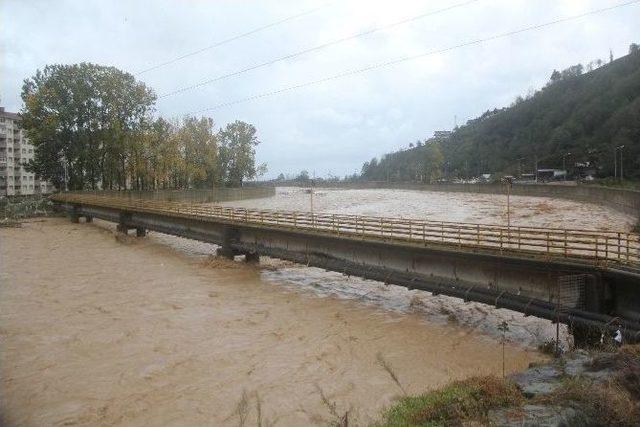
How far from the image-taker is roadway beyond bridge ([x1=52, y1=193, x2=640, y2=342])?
1306 cm

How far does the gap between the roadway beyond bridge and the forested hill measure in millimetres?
83389

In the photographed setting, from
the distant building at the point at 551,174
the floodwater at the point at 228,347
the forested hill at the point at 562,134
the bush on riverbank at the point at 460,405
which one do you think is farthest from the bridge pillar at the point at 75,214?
the distant building at the point at 551,174

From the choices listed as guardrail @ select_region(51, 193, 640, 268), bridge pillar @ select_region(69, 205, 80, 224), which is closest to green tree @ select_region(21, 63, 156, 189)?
bridge pillar @ select_region(69, 205, 80, 224)

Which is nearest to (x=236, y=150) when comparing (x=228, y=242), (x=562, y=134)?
(x=228, y=242)

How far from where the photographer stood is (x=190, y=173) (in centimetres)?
8250

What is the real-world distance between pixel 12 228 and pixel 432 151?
409 ft

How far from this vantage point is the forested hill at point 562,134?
10738 centimetres

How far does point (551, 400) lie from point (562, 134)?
484 ft

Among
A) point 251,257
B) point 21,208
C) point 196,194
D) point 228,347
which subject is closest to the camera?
point 228,347

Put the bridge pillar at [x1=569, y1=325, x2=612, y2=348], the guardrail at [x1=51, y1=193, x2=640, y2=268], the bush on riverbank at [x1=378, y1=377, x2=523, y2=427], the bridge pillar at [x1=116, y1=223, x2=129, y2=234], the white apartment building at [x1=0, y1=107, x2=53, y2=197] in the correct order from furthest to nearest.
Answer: the white apartment building at [x1=0, y1=107, x2=53, y2=197] < the bridge pillar at [x1=116, y1=223, x2=129, y2=234] < the guardrail at [x1=51, y1=193, x2=640, y2=268] < the bridge pillar at [x1=569, y1=325, x2=612, y2=348] < the bush on riverbank at [x1=378, y1=377, x2=523, y2=427]

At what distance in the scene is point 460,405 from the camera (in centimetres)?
773

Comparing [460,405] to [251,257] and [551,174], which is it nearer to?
[251,257]

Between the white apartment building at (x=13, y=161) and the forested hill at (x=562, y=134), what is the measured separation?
4409 inches

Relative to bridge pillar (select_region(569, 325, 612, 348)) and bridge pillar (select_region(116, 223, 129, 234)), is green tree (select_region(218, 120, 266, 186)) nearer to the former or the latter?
bridge pillar (select_region(116, 223, 129, 234))
